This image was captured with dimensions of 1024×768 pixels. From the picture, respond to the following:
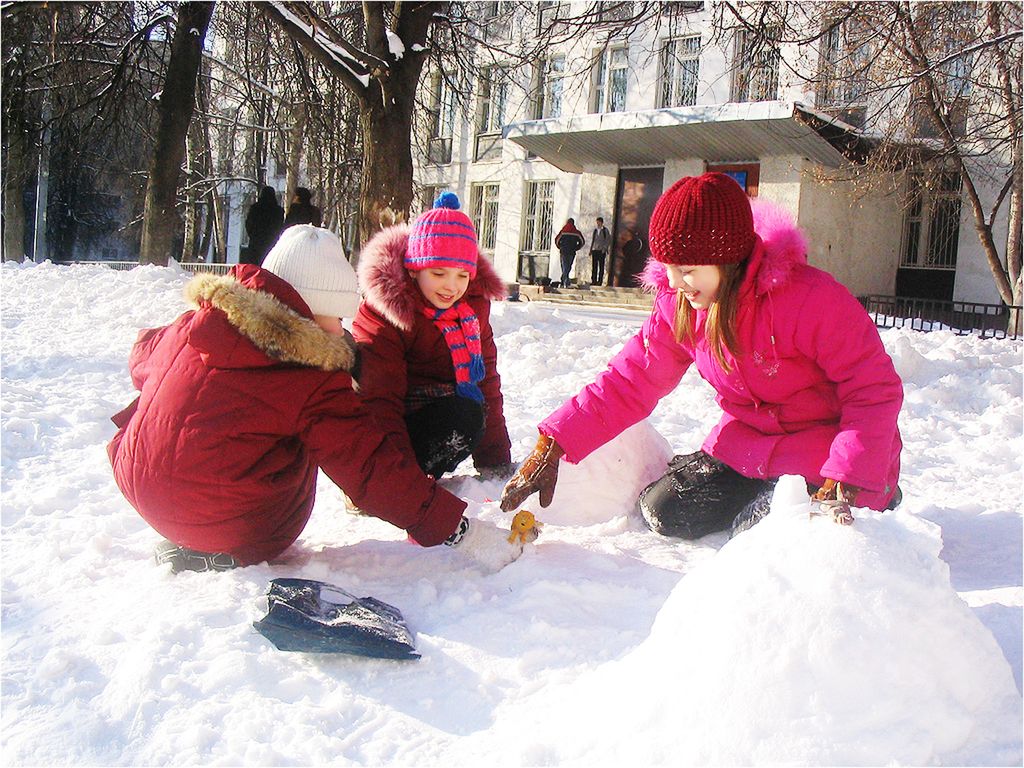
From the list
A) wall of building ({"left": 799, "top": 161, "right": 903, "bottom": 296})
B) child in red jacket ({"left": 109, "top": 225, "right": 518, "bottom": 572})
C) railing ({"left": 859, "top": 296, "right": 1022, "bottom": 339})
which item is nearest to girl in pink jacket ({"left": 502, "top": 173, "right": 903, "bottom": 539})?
child in red jacket ({"left": 109, "top": 225, "right": 518, "bottom": 572})

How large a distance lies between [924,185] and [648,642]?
40.3 ft

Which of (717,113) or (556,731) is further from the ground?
(717,113)

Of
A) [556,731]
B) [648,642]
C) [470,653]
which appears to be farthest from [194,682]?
[648,642]

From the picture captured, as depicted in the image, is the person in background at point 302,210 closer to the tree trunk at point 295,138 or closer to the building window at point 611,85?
the tree trunk at point 295,138

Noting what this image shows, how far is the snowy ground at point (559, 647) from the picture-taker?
1.43m

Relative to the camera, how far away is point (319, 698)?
1745 millimetres

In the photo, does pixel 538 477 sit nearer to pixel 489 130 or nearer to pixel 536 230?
pixel 536 230

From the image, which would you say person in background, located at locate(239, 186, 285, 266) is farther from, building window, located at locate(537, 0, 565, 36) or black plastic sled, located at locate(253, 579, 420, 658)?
black plastic sled, located at locate(253, 579, 420, 658)

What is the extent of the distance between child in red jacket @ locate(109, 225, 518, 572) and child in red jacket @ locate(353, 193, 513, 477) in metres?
0.51

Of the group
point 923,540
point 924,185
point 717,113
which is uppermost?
point 717,113

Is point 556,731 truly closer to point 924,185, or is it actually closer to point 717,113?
point 924,185

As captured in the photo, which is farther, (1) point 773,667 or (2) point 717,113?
(2) point 717,113

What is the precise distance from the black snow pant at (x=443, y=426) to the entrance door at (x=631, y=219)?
1379 cm

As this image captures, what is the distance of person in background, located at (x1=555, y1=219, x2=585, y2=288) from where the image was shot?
16875 millimetres
